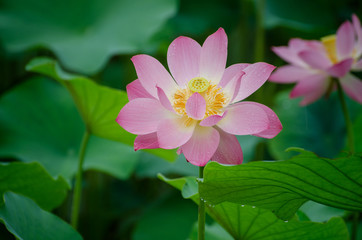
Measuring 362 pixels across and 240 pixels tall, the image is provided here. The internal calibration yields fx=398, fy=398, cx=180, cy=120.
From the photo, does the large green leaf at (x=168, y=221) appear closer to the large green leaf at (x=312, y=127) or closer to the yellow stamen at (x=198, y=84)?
the large green leaf at (x=312, y=127)

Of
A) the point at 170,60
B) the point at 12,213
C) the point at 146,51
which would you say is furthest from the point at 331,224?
the point at 146,51

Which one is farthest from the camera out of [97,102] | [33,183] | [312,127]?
[312,127]

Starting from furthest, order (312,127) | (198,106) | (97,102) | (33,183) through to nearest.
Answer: (312,127)
(97,102)
(33,183)
(198,106)

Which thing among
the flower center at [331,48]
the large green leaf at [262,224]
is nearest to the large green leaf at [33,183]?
the large green leaf at [262,224]

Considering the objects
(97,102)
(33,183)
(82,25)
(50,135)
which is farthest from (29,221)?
(82,25)

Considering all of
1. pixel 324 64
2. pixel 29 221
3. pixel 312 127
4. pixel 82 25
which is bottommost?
pixel 29 221

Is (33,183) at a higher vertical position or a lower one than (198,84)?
lower

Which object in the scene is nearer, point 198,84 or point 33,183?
point 198,84

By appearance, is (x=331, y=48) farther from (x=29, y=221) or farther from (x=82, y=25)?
(x=82, y=25)
